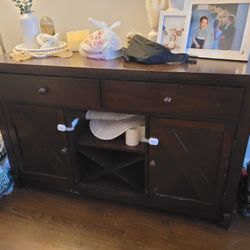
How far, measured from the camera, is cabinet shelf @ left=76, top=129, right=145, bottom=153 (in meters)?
1.35

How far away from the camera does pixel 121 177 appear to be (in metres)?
1.47

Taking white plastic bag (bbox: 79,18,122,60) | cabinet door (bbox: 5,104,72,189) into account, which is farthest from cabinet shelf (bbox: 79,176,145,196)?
white plastic bag (bbox: 79,18,122,60)

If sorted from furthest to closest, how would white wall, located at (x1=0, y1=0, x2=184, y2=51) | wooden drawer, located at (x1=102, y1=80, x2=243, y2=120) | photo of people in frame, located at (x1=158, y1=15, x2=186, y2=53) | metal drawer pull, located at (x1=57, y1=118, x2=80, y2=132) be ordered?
white wall, located at (x1=0, y1=0, x2=184, y2=51) → metal drawer pull, located at (x1=57, y1=118, x2=80, y2=132) → photo of people in frame, located at (x1=158, y1=15, x2=186, y2=53) → wooden drawer, located at (x1=102, y1=80, x2=243, y2=120)

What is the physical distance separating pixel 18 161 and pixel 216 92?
1241mm

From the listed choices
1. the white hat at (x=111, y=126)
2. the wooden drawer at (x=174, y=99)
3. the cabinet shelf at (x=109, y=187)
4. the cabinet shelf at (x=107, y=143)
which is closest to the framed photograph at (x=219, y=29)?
the wooden drawer at (x=174, y=99)

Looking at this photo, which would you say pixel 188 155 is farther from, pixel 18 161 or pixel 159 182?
pixel 18 161

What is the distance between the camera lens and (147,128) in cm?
122

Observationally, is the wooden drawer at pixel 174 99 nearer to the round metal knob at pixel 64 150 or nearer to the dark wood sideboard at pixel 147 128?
the dark wood sideboard at pixel 147 128

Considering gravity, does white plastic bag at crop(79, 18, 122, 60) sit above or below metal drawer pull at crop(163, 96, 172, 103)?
above

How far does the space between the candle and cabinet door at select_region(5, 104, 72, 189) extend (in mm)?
417

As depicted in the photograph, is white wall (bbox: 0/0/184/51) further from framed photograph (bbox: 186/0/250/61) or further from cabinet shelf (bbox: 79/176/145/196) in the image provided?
cabinet shelf (bbox: 79/176/145/196)

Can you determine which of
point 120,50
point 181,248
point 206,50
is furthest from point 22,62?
point 181,248

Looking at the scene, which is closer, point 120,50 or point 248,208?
point 120,50

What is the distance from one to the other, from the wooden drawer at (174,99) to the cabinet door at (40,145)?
34cm
